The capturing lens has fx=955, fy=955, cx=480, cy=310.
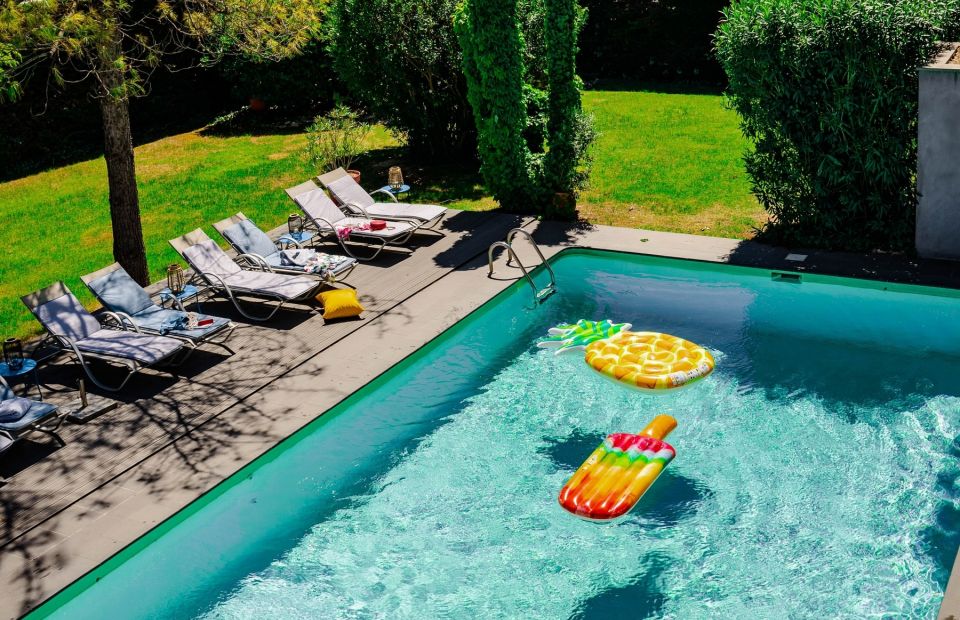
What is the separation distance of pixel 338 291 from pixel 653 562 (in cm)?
638

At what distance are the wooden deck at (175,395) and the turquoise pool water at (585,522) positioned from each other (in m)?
1.12

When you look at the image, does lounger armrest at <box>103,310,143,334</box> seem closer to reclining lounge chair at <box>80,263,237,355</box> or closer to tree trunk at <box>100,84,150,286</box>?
reclining lounge chair at <box>80,263,237,355</box>

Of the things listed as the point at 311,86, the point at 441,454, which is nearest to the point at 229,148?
the point at 311,86

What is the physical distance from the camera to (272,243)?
14.4 m

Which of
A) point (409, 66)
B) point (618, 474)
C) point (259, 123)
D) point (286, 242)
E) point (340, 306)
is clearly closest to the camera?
point (618, 474)

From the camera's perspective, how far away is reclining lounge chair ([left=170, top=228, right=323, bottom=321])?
1281 centimetres

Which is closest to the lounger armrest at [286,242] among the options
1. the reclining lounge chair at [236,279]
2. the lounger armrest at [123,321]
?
the reclining lounge chair at [236,279]

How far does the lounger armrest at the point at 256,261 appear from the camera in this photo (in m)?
13.5

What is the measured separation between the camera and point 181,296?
12.3 m

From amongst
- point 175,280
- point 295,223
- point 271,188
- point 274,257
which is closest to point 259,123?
point 271,188

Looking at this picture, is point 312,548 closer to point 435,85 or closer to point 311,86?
point 435,85

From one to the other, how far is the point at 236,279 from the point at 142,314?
4.98 ft

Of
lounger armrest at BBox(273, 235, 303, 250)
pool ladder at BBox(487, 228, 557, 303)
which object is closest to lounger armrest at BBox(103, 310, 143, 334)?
lounger armrest at BBox(273, 235, 303, 250)

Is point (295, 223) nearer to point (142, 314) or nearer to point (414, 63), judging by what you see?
point (142, 314)
